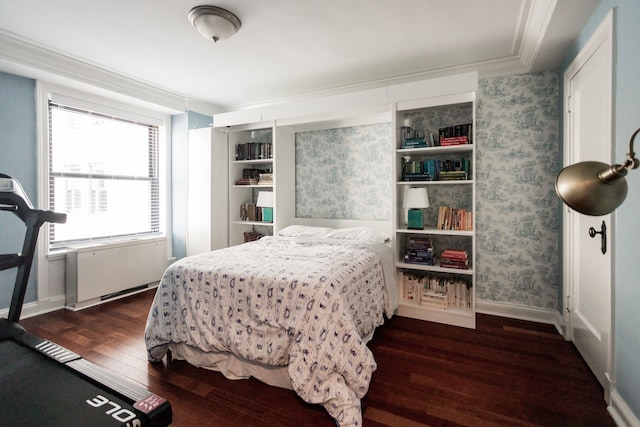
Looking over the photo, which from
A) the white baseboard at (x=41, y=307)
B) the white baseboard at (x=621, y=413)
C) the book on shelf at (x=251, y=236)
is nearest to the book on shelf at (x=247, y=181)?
the book on shelf at (x=251, y=236)

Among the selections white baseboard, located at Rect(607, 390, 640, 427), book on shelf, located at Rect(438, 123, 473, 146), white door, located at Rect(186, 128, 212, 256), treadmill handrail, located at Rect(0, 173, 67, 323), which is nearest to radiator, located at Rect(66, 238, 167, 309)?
white door, located at Rect(186, 128, 212, 256)

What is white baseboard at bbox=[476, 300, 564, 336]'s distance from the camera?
2.99m

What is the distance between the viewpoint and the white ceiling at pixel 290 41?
227 centimetres

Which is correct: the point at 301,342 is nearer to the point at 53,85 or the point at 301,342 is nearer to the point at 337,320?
the point at 337,320

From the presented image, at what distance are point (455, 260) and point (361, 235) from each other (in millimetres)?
955

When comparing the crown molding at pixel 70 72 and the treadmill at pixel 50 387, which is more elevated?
the crown molding at pixel 70 72

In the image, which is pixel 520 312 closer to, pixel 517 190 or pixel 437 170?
pixel 517 190

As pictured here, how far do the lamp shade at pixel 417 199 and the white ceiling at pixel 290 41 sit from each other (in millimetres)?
1328

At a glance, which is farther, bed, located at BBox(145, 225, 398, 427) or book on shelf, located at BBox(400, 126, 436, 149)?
book on shelf, located at BBox(400, 126, 436, 149)

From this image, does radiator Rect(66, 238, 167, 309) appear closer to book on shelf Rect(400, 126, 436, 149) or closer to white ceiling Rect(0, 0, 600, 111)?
white ceiling Rect(0, 0, 600, 111)

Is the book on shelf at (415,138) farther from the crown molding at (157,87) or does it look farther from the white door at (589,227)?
the white door at (589,227)

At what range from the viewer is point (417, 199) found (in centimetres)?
307

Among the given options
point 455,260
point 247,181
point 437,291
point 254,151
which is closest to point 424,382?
point 437,291

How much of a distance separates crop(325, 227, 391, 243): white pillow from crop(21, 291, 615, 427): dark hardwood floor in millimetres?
873
